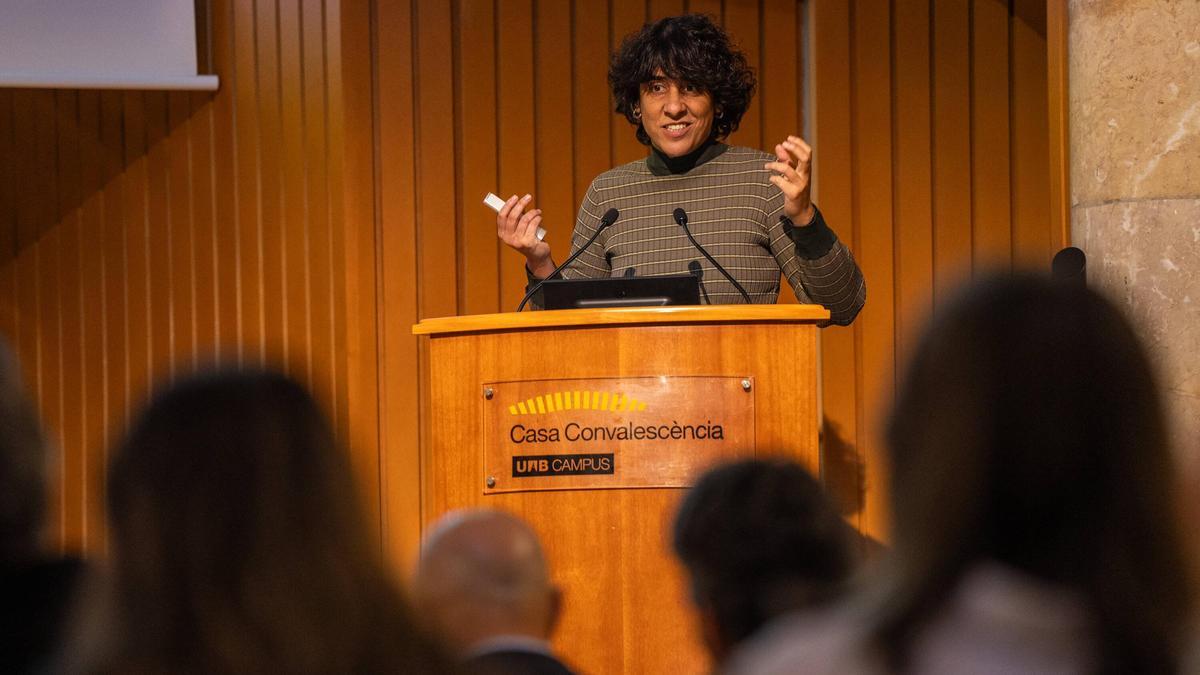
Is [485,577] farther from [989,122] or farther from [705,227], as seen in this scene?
[989,122]

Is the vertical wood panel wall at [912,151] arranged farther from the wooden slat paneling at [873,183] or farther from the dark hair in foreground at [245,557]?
the dark hair in foreground at [245,557]

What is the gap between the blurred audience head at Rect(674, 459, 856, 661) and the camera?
54.8 inches

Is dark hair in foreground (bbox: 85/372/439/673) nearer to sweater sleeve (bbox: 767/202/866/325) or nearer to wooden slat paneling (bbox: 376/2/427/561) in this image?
Answer: sweater sleeve (bbox: 767/202/866/325)

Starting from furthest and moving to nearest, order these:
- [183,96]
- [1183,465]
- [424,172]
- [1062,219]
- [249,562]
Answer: [183,96] → [424,172] → [1062,219] → [1183,465] → [249,562]

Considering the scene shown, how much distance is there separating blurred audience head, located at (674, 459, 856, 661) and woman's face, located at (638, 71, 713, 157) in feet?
6.55

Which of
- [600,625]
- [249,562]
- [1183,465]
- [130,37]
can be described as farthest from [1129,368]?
[130,37]

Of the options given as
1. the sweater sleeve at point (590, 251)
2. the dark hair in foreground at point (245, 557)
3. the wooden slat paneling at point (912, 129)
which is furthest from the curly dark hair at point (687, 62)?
the dark hair in foreground at point (245, 557)

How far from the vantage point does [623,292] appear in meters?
2.58

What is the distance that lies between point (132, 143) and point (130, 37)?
55 centimetres

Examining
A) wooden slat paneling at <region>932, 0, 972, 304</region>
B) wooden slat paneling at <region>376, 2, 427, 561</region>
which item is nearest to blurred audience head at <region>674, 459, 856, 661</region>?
wooden slat paneling at <region>376, 2, 427, 561</region>

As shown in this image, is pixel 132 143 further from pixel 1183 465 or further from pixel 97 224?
pixel 1183 465

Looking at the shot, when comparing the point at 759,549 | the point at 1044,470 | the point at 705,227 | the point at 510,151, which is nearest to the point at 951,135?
the point at 510,151

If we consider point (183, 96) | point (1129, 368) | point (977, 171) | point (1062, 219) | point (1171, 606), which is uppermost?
point (183, 96)

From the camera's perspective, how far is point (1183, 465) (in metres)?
1.02
